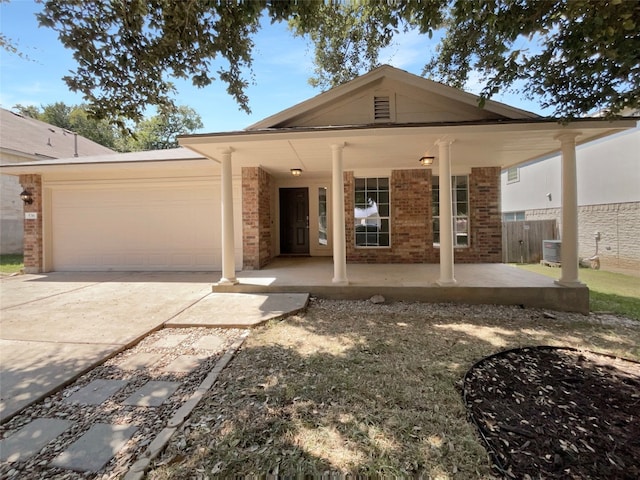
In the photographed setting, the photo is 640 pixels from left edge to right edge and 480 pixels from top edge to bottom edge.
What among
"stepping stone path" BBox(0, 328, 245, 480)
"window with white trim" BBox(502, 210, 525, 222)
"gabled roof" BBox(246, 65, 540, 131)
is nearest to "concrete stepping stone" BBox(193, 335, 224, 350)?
"stepping stone path" BBox(0, 328, 245, 480)

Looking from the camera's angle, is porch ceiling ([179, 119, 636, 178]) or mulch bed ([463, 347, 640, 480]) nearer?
mulch bed ([463, 347, 640, 480])

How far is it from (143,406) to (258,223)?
5.85 m

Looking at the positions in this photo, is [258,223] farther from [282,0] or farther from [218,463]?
[218,463]

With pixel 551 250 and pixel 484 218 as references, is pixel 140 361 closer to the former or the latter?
pixel 484 218

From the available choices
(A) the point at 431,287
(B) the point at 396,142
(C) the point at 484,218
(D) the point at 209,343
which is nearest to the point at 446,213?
(A) the point at 431,287

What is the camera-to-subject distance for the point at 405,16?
135 inches

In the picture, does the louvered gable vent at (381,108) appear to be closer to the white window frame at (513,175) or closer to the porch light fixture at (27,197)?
the porch light fixture at (27,197)

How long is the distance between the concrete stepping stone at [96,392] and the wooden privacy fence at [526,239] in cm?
1230

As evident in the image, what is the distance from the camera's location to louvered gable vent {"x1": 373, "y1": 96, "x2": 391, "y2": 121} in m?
6.27

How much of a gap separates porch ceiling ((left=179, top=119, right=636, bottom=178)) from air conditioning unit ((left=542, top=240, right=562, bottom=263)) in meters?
4.42

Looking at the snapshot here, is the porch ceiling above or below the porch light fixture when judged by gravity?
above

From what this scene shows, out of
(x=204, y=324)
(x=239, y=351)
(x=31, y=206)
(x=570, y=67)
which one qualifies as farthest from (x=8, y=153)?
(x=570, y=67)

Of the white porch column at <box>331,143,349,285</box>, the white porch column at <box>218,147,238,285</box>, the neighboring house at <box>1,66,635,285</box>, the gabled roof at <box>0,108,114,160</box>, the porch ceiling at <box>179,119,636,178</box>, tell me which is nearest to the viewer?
the porch ceiling at <box>179,119,636,178</box>

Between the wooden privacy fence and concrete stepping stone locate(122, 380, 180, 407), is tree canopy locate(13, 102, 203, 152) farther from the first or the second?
concrete stepping stone locate(122, 380, 180, 407)
